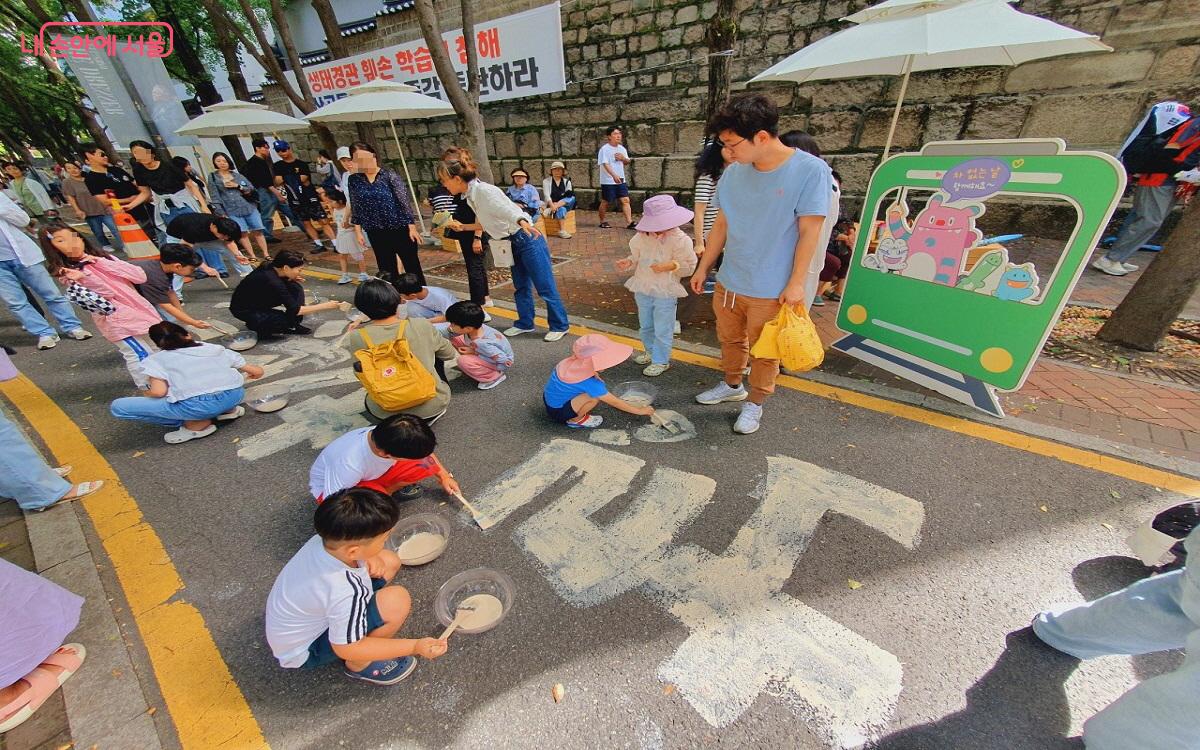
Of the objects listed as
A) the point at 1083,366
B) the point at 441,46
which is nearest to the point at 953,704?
the point at 1083,366

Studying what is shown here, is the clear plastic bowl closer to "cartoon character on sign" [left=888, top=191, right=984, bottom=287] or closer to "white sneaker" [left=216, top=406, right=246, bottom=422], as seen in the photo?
"white sneaker" [left=216, top=406, right=246, bottom=422]

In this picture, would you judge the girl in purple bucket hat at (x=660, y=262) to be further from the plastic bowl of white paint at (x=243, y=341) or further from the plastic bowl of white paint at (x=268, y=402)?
the plastic bowl of white paint at (x=243, y=341)

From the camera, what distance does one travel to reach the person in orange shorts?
227cm

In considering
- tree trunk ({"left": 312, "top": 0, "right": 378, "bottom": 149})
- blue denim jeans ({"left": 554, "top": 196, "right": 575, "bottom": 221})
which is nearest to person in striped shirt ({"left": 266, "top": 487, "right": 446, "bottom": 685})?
blue denim jeans ({"left": 554, "top": 196, "right": 575, "bottom": 221})

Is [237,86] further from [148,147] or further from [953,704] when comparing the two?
[953,704]

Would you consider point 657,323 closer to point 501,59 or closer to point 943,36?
point 943,36

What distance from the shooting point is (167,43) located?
14.4 meters

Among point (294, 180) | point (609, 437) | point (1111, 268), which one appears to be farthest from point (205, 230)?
point (1111, 268)

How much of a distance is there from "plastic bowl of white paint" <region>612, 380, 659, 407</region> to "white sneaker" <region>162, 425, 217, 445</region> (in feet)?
10.4

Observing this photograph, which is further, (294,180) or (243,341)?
(294,180)

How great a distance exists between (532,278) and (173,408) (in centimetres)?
308

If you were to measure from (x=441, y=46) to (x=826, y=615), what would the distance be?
7.21 metres

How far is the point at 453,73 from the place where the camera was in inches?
245

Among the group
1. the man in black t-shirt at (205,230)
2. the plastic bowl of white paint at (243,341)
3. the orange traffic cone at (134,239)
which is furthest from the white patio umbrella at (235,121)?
the plastic bowl of white paint at (243,341)
